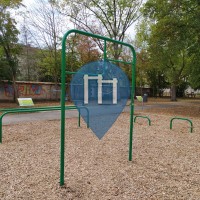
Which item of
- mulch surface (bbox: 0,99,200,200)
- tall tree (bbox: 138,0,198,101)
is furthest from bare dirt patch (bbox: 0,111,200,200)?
tall tree (bbox: 138,0,198,101)

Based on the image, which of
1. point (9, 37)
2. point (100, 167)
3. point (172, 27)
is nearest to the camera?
point (100, 167)

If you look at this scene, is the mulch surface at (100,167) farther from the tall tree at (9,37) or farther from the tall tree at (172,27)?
the tall tree at (9,37)

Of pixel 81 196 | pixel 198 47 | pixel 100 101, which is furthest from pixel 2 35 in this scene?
pixel 81 196

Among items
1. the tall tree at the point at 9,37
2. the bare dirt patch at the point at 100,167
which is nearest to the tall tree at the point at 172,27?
the bare dirt patch at the point at 100,167

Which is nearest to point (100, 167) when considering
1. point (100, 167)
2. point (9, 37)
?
point (100, 167)

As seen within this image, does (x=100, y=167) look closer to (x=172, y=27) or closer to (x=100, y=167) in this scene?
(x=100, y=167)

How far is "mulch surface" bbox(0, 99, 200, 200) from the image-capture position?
2482 mm

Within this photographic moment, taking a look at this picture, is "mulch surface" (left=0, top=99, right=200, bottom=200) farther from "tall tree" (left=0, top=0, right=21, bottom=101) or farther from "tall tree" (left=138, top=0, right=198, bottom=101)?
"tall tree" (left=0, top=0, right=21, bottom=101)

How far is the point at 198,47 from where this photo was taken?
32.3 feet

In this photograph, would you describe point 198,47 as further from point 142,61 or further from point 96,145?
point 142,61

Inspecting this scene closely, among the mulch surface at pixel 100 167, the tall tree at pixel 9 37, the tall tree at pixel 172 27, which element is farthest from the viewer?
the tall tree at pixel 9 37

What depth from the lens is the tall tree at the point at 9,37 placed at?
43.4 ft

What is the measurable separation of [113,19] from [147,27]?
319 inches

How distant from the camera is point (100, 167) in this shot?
10.8 ft
